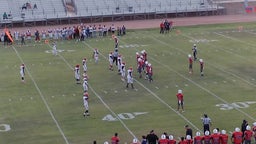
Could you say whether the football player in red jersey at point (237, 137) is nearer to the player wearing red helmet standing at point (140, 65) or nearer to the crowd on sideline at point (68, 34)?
the player wearing red helmet standing at point (140, 65)

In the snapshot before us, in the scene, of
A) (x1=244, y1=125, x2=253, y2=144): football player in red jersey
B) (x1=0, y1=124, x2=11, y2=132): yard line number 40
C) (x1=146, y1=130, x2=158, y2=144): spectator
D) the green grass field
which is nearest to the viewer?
(x1=244, y1=125, x2=253, y2=144): football player in red jersey

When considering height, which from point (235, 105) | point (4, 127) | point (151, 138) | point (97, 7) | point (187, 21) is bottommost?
point (4, 127)

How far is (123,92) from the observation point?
3094 cm

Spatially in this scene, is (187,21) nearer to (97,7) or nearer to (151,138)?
(97,7)

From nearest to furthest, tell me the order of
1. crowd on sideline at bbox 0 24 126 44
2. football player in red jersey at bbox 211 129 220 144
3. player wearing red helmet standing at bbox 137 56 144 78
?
football player in red jersey at bbox 211 129 220 144
player wearing red helmet standing at bbox 137 56 144 78
crowd on sideline at bbox 0 24 126 44

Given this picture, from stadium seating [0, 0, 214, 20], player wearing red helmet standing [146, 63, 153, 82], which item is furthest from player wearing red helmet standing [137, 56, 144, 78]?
stadium seating [0, 0, 214, 20]

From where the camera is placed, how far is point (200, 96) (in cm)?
2962

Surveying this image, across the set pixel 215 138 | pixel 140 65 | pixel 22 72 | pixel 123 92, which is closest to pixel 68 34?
pixel 22 72

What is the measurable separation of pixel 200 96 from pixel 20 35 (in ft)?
74.0

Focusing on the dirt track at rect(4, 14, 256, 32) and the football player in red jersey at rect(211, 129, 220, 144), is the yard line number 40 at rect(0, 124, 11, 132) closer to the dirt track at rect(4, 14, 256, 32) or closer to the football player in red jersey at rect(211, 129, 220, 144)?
the football player in red jersey at rect(211, 129, 220, 144)

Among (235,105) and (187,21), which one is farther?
(187,21)

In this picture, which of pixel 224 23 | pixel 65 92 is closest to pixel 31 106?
pixel 65 92

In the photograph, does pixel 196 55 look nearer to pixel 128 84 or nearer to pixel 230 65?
pixel 230 65

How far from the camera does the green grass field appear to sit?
2520 centimetres
